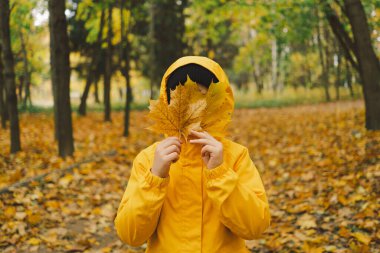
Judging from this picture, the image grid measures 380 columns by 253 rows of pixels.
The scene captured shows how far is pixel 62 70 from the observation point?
768 centimetres

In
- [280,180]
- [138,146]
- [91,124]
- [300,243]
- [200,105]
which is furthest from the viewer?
[91,124]

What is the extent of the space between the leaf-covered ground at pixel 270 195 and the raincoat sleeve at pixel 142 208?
271 centimetres

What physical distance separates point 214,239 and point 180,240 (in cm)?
15

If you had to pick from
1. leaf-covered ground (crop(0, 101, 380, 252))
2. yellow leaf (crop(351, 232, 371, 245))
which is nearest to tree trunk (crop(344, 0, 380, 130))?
leaf-covered ground (crop(0, 101, 380, 252))

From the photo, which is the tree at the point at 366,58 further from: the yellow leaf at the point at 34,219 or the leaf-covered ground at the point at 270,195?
the yellow leaf at the point at 34,219

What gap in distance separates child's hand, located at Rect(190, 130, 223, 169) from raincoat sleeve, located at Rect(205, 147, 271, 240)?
0.08ft

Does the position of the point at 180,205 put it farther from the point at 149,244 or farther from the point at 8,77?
the point at 8,77

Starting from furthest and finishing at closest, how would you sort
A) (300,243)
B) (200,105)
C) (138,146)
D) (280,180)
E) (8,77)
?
(138,146), (8,77), (280,180), (300,243), (200,105)

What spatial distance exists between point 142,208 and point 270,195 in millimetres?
4648

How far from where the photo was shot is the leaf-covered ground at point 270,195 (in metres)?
4.25

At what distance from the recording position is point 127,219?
5.38 feet

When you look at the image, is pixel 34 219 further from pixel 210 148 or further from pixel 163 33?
pixel 163 33

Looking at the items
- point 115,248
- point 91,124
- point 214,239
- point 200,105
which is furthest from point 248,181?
point 91,124

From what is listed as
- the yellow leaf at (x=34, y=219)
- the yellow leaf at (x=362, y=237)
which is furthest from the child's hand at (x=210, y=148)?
the yellow leaf at (x=34, y=219)
